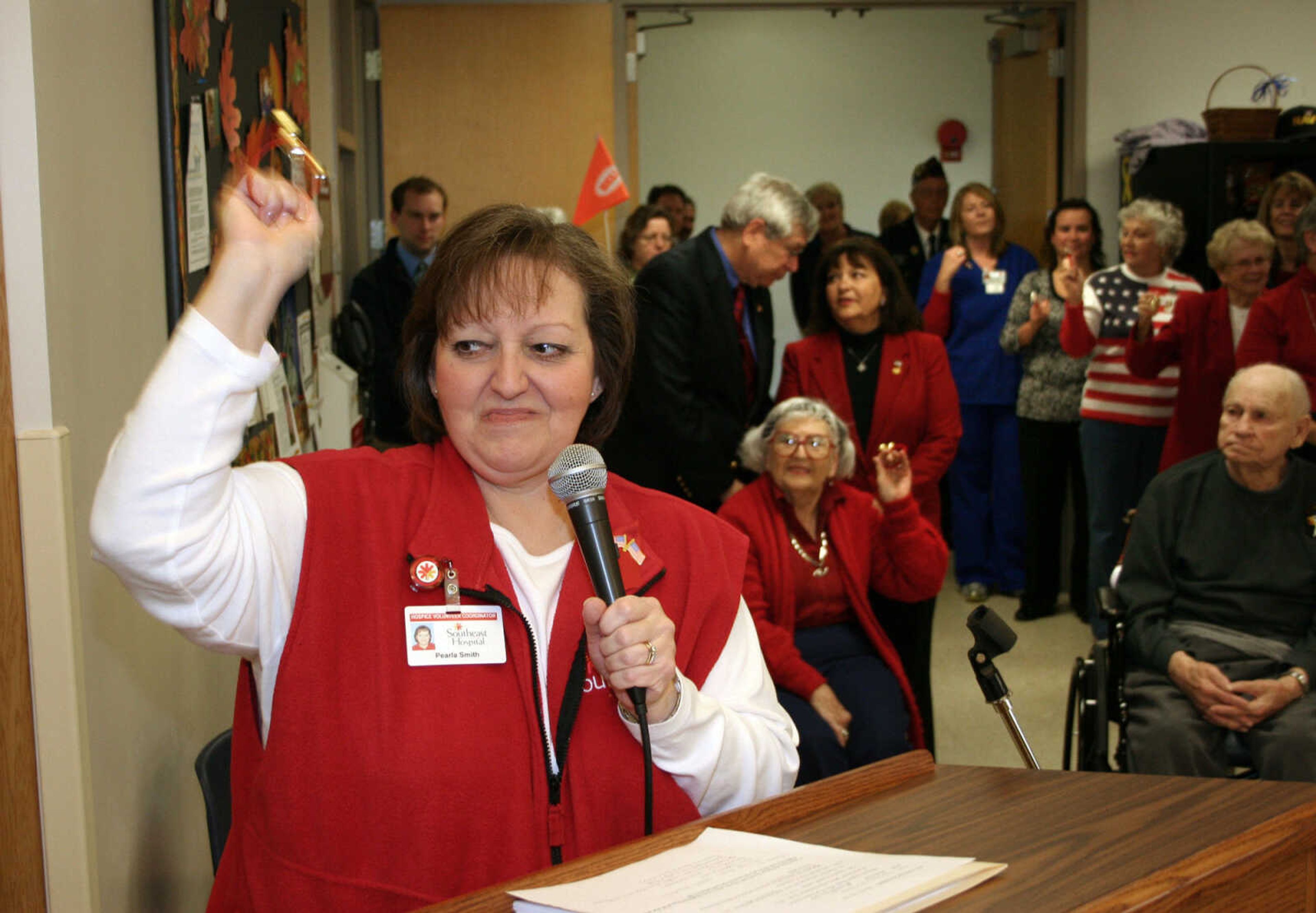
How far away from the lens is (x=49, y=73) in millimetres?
1698

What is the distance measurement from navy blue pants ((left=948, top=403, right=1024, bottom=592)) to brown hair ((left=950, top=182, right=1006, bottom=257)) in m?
0.73

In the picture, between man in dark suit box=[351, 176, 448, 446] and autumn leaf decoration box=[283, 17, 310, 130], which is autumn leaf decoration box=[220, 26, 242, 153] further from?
man in dark suit box=[351, 176, 448, 446]

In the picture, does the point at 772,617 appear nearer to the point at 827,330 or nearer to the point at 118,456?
the point at 827,330

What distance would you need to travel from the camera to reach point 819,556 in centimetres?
326

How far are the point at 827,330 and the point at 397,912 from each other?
3235 mm

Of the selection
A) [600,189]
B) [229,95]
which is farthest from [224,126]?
[600,189]

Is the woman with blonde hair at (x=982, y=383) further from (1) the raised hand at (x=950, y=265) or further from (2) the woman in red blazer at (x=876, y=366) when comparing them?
(2) the woman in red blazer at (x=876, y=366)

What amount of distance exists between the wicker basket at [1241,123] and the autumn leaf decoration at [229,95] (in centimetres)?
443

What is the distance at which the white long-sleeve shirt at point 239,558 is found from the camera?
1037mm

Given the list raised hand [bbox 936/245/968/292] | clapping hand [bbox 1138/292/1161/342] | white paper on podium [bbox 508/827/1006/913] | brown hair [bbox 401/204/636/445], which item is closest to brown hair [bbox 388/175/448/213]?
raised hand [bbox 936/245/968/292]


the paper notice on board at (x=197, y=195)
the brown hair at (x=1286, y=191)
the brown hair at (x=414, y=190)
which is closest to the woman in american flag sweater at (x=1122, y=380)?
the brown hair at (x=1286, y=191)

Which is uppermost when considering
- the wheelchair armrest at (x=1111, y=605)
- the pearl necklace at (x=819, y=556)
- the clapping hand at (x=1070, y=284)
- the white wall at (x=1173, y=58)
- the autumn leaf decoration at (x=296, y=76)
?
the white wall at (x=1173, y=58)

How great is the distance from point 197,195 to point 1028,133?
5.18 m

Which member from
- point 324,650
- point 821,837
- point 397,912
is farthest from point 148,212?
point 821,837
